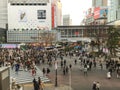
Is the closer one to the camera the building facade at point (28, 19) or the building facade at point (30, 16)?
the building facade at point (28, 19)

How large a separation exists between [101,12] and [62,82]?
160481mm

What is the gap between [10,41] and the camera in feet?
513

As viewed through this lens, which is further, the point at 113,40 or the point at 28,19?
the point at 28,19

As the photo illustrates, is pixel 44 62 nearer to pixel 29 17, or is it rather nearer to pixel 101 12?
pixel 29 17

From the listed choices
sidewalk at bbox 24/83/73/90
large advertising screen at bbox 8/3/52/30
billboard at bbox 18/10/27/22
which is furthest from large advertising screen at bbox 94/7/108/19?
sidewalk at bbox 24/83/73/90

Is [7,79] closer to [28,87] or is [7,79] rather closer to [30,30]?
[28,87]

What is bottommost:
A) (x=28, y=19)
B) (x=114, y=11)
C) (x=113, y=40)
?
(x=113, y=40)

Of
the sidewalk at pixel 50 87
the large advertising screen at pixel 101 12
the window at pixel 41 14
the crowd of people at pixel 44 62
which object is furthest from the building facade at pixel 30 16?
the sidewalk at pixel 50 87

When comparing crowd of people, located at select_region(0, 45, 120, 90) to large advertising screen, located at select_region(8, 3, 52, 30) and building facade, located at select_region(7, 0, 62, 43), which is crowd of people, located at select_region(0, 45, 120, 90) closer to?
building facade, located at select_region(7, 0, 62, 43)

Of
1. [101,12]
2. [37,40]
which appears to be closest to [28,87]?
[37,40]

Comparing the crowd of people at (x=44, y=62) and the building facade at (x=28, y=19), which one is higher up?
the building facade at (x=28, y=19)

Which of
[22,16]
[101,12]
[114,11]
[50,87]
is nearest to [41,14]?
[22,16]

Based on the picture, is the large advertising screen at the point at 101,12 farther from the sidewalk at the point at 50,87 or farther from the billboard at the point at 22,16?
the sidewalk at the point at 50,87

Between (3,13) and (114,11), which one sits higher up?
(3,13)
